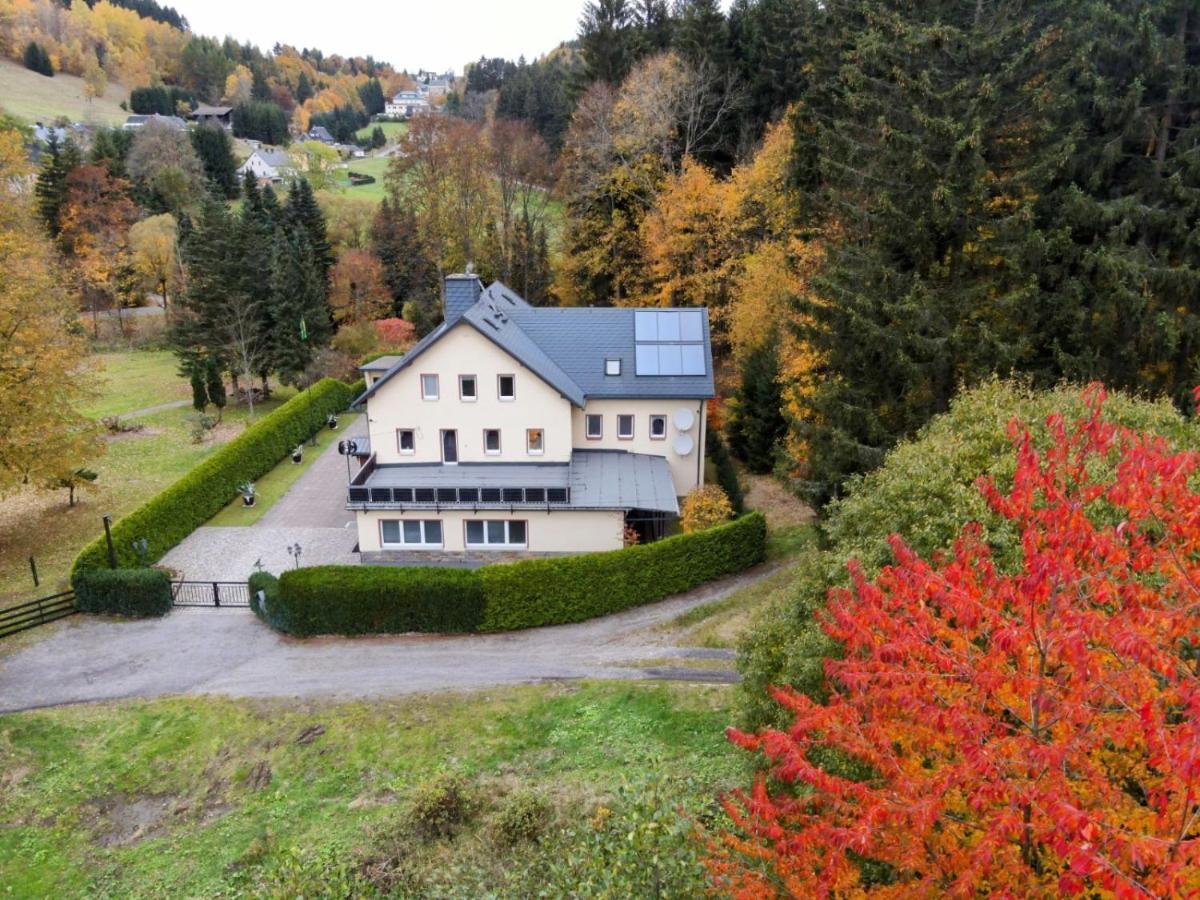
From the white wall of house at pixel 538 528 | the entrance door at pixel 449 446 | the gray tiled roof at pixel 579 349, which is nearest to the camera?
the white wall of house at pixel 538 528

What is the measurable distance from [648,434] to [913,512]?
71.7 ft

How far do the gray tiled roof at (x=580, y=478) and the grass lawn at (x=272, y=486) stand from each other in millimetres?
8610

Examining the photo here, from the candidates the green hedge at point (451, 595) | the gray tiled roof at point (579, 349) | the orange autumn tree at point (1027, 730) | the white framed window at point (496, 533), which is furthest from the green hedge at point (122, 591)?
the orange autumn tree at point (1027, 730)

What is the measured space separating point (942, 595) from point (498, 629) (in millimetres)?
19944

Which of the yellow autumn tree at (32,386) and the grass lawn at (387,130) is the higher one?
the grass lawn at (387,130)

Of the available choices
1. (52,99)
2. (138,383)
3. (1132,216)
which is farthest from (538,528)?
(52,99)

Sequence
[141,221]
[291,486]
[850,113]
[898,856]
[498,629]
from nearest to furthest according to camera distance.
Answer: [898,856]
[498,629]
[850,113]
[291,486]
[141,221]

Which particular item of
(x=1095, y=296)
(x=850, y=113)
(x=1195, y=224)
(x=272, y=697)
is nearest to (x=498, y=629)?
(x=272, y=697)

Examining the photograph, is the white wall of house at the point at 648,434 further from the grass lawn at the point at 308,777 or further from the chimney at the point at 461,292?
the grass lawn at the point at 308,777

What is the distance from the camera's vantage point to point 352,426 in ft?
170

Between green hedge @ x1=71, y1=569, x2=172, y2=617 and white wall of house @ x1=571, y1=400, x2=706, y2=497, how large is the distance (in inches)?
684

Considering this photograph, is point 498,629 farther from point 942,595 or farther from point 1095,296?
point 1095,296

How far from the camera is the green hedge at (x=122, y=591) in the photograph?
28641mm

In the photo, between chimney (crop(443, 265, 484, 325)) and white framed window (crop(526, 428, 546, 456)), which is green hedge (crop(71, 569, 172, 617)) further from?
chimney (crop(443, 265, 484, 325))
